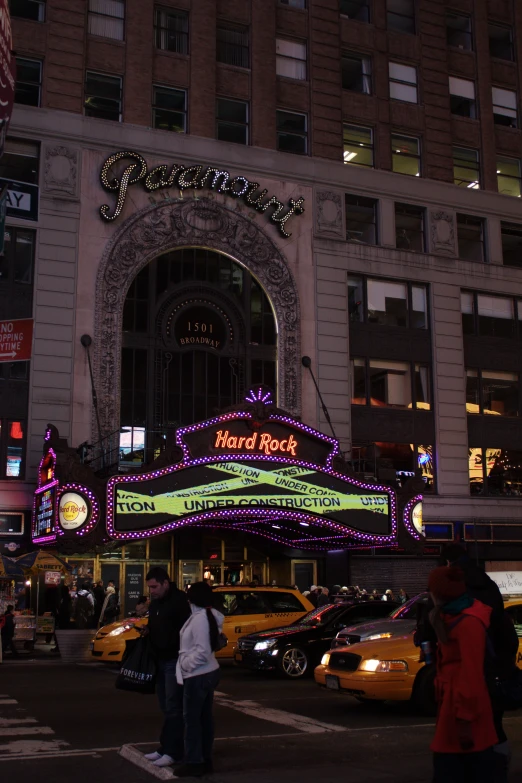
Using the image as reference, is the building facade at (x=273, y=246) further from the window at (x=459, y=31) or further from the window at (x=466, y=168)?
the window at (x=459, y=31)

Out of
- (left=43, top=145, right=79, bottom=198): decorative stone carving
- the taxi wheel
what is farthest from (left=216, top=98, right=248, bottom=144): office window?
the taxi wheel

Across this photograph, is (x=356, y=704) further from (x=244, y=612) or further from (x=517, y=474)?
(x=517, y=474)

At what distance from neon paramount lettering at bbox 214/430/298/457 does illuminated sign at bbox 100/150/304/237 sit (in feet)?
33.1

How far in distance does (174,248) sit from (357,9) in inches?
577

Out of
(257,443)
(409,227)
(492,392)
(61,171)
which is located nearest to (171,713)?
(257,443)

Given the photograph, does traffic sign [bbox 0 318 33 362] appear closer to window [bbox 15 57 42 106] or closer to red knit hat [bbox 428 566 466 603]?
red knit hat [bbox 428 566 466 603]

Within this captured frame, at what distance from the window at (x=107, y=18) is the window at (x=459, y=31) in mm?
15410

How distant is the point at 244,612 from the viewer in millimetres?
21703

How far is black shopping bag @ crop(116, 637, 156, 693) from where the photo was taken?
30.9 feet

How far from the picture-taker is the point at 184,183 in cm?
3309

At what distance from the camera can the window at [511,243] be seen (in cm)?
3956

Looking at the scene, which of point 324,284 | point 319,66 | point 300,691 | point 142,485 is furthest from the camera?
point 319,66

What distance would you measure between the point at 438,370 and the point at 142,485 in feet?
50.6

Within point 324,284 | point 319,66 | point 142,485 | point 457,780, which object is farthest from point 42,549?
point 457,780
